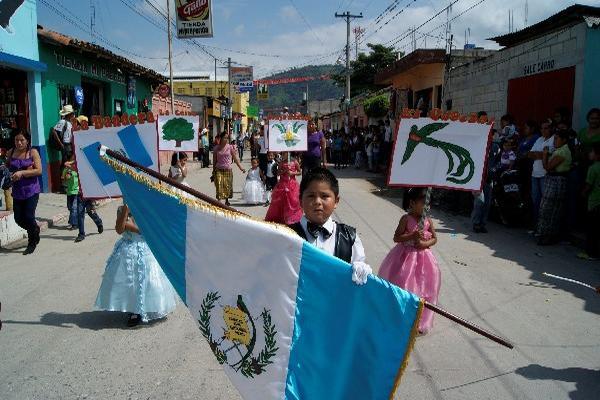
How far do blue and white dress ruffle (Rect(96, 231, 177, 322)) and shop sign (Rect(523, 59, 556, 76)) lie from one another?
951 cm

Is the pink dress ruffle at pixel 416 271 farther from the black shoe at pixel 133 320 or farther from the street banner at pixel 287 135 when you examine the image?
the street banner at pixel 287 135

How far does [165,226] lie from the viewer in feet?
8.44

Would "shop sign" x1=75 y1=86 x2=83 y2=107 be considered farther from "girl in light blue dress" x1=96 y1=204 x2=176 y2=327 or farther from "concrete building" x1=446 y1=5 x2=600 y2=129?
"concrete building" x1=446 y1=5 x2=600 y2=129

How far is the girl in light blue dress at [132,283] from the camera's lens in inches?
183

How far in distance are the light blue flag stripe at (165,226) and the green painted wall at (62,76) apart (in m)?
11.5

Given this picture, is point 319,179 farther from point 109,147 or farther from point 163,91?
point 163,91

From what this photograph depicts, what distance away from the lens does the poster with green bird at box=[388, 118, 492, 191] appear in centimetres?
432

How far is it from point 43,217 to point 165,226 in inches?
324

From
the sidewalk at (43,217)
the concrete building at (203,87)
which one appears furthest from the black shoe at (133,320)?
the concrete building at (203,87)

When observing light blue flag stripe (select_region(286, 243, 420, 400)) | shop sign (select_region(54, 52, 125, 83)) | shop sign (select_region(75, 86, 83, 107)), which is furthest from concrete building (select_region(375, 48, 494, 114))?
light blue flag stripe (select_region(286, 243, 420, 400))

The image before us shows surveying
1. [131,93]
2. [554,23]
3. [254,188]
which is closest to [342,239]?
[254,188]

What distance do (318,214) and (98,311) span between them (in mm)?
3272

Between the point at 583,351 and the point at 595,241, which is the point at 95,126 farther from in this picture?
the point at 595,241

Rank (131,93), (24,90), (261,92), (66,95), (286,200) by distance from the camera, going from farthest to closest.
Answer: (261,92), (131,93), (66,95), (24,90), (286,200)
